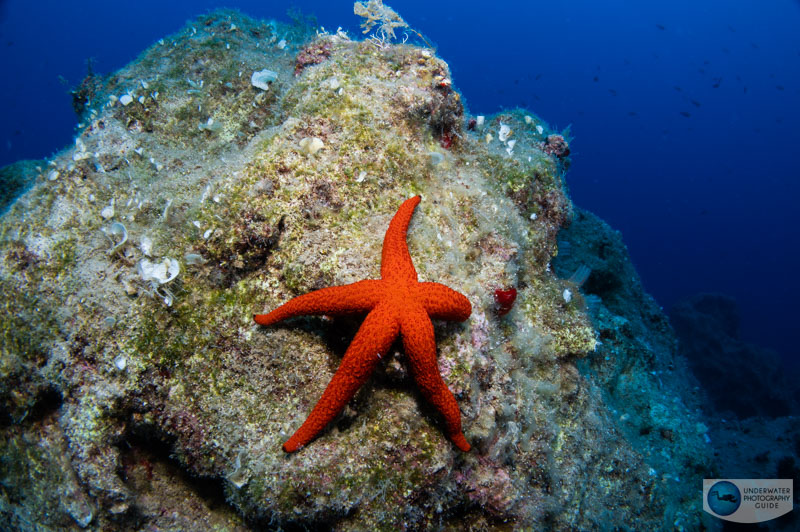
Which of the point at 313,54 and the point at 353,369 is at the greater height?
the point at 313,54

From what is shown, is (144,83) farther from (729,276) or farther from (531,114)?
(729,276)

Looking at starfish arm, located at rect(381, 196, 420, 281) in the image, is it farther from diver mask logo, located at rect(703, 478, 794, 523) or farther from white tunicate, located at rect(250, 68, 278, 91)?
diver mask logo, located at rect(703, 478, 794, 523)

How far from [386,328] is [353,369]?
388mm

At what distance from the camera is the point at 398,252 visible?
10.8ft

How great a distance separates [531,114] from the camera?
25.0ft

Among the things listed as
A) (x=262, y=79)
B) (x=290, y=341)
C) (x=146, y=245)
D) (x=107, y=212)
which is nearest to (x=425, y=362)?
(x=290, y=341)

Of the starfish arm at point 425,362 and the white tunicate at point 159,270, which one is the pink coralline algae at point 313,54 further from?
the starfish arm at point 425,362

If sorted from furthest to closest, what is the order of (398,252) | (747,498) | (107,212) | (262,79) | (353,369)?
(747,498) < (262,79) < (107,212) < (398,252) < (353,369)

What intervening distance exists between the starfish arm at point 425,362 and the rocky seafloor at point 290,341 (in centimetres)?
30

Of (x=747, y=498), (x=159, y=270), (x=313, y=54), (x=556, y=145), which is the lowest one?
(x=159, y=270)

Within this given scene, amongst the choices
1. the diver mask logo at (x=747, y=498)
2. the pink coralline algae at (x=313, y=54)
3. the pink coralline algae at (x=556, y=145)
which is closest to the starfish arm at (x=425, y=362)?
the pink coralline algae at (x=313, y=54)

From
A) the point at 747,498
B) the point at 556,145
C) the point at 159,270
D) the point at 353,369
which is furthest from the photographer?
the point at 747,498

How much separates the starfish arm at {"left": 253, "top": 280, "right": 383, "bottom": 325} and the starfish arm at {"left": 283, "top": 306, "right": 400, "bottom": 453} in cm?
12

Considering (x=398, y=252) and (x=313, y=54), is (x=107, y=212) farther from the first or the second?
(x=313, y=54)
